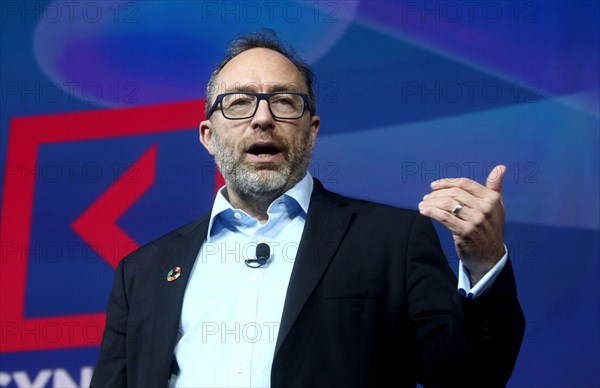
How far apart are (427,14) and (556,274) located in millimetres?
1135

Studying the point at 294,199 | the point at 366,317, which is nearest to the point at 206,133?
the point at 294,199

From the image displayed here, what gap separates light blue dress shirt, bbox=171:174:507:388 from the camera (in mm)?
1921

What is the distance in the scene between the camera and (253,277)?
2.05 metres

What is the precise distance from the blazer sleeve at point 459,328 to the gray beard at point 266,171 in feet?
1.68

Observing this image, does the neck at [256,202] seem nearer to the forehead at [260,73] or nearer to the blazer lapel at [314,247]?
the blazer lapel at [314,247]

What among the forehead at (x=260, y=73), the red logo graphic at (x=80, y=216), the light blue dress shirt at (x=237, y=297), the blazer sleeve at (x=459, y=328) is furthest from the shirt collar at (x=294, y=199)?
the red logo graphic at (x=80, y=216)

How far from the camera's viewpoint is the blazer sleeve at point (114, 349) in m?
2.13

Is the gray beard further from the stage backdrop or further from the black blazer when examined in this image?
the stage backdrop

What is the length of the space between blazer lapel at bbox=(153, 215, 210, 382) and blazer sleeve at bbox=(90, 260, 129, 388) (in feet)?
0.51

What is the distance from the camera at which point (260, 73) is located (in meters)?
2.31

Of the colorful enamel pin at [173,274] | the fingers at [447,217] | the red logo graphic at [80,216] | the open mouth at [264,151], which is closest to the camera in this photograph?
the fingers at [447,217]

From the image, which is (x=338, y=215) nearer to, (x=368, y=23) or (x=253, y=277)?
(x=253, y=277)

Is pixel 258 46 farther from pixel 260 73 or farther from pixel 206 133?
pixel 206 133

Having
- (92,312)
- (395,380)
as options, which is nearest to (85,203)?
(92,312)
